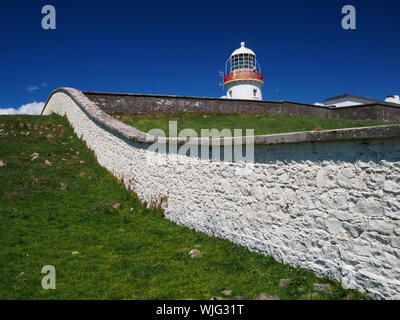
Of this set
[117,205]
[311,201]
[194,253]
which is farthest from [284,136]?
[117,205]

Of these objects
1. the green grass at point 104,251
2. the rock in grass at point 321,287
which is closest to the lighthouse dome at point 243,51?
the green grass at point 104,251

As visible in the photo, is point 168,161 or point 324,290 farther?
point 168,161

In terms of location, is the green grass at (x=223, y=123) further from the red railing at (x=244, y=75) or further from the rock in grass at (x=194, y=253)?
the red railing at (x=244, y=75)

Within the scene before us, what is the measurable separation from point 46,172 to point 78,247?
4.83 m

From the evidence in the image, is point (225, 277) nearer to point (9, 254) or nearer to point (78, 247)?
point (78, 247)

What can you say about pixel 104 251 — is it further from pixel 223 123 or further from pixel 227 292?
pixel 223 123

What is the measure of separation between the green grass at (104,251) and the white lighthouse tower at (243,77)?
2191 centimetres

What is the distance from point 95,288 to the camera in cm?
430

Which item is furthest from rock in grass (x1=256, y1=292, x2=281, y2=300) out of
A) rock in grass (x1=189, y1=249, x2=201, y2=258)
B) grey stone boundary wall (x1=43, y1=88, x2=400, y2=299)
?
rock in grass (x1=189, y1=249, x2=201, y2=258)

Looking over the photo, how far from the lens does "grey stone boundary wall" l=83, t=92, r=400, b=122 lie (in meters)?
18.2

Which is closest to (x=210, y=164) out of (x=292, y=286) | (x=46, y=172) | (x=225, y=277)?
(x=225, y=277)

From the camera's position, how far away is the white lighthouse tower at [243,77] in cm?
2866

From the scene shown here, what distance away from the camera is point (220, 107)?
20.9 meters

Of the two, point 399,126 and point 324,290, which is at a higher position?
point 399,126
